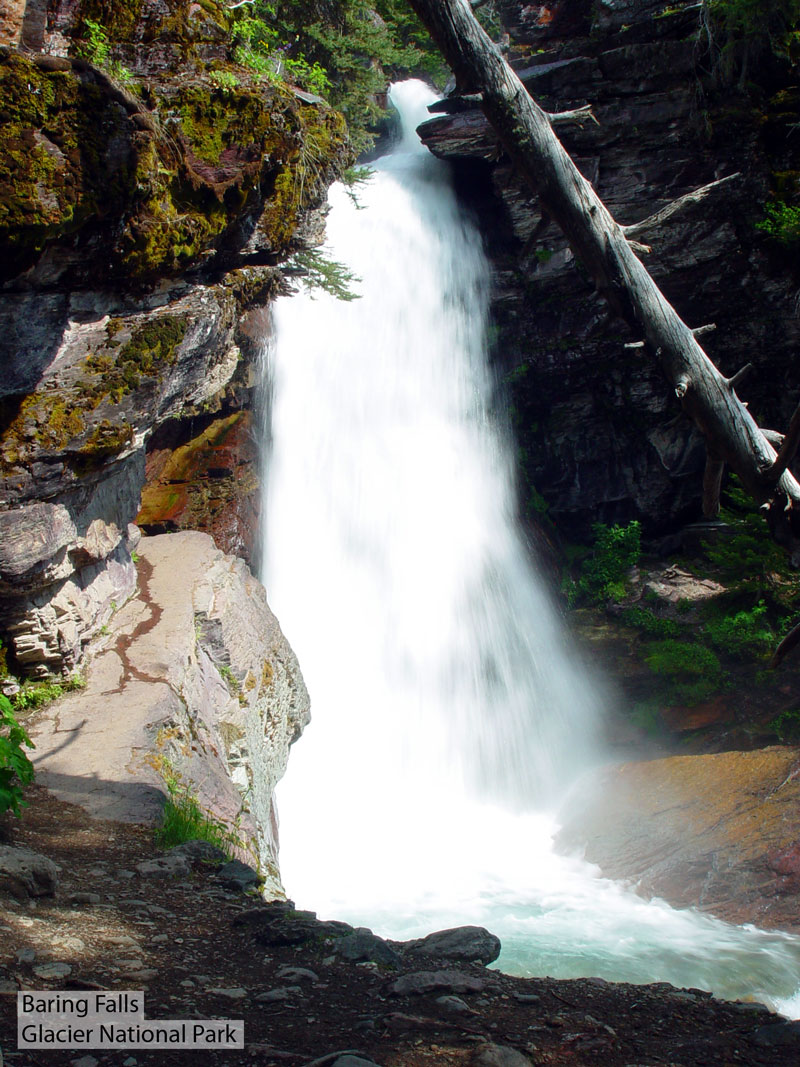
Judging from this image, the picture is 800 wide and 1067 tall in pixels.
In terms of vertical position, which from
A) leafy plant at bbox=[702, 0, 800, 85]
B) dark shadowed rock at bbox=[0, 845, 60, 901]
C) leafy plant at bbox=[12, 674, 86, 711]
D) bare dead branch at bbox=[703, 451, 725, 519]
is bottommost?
dark shadowed rock at bbox=[0, 845, 60, 901]

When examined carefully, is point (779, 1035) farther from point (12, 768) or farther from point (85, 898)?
point (12, 768)

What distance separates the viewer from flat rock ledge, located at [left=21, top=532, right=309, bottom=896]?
5.26 m

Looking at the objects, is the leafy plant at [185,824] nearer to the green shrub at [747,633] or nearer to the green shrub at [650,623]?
the green shrub at [747,633]

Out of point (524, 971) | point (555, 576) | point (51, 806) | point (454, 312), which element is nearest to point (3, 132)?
point (51, 806)

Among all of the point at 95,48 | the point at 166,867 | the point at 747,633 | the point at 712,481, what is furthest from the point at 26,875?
the point at 747,633

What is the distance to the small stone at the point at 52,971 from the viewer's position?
242 cm

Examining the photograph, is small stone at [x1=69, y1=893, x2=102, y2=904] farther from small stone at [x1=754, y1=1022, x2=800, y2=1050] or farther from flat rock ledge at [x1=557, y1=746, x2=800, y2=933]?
flat rock ledge at [x1=557, y1=746, x2=800, y2=933]

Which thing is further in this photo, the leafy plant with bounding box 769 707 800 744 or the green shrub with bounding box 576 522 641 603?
the green shrub with bounding box 576 522 641 603

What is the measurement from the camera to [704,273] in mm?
13648

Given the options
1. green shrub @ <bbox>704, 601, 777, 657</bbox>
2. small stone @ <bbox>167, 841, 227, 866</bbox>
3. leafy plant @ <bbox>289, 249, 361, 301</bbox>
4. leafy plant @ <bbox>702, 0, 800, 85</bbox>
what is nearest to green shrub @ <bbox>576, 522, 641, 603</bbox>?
green shrub @ <bbox>704, 601, 777, 657</bbox>

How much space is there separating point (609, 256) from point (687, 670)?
9888 mm

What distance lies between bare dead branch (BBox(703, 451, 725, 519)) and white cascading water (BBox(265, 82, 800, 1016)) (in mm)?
5052

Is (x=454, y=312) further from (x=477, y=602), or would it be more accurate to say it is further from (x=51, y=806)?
(x=51, y=806)

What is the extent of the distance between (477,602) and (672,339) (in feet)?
31.7
